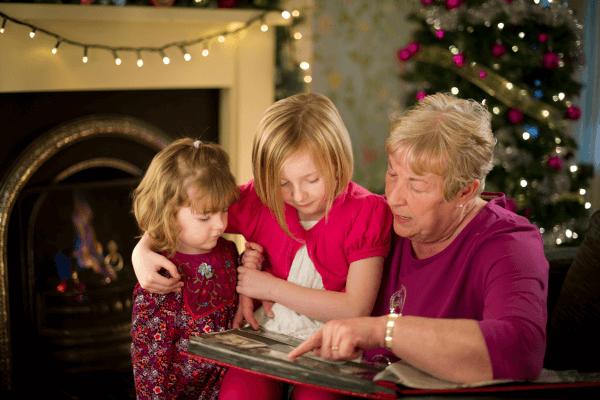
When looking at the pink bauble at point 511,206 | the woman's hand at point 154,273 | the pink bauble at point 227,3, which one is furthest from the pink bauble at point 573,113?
the woman's hand at point 154,273

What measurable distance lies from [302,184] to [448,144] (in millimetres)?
316

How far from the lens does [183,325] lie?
4.45 ft

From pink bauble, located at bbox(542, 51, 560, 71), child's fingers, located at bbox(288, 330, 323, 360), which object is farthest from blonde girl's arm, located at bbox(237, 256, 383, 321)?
pink bauble, located at bbox(542, 51, 560, 71)

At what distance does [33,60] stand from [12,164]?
0.42 m

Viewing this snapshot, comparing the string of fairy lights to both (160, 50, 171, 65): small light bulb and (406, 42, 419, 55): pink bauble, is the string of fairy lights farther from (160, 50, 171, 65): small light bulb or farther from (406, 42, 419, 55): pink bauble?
(406, 42, 419, 55): pink bauble

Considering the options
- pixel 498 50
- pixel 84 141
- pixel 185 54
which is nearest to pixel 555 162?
pixel 498 50

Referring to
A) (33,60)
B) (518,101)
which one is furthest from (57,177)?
(518,101)

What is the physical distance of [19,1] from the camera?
223 cm

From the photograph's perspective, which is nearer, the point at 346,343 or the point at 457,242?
the point at 346,343

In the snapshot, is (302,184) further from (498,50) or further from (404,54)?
(498,50)

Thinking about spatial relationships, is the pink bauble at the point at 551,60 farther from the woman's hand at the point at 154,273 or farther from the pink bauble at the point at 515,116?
the woman's hand at the point at 154,273

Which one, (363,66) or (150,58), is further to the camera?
(363,66)

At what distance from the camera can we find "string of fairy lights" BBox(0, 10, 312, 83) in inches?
88.1

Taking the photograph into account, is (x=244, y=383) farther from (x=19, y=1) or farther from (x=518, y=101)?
(x=518, y=101)
